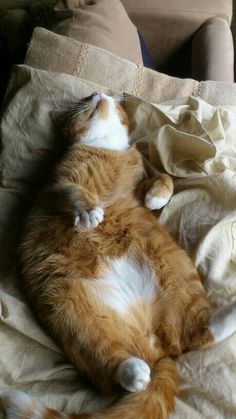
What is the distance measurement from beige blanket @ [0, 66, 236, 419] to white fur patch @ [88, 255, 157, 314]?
0.52ft

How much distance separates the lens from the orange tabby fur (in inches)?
40.0

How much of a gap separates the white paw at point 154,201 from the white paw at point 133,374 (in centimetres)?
48

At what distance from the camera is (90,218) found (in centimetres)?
113

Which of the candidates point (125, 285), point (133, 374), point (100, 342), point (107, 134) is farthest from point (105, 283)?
point (107, 134)

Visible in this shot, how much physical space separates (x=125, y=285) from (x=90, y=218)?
0.22 m

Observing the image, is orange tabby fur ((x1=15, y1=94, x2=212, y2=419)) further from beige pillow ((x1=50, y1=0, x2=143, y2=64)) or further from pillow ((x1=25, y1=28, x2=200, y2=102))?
beige pillow ((x1=50, y1=0, x2=143, y2=64))

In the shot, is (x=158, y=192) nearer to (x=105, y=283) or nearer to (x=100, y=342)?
(x=105, y=283)

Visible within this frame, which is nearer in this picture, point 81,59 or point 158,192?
point 158,192

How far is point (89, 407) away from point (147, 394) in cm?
14

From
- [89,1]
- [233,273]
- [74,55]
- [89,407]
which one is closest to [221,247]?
[233,273]

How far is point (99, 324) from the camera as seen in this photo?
107cm

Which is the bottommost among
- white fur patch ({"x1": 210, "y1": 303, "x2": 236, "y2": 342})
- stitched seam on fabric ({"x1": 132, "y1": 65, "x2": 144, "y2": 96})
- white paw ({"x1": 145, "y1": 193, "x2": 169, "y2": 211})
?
white fur patch ({"x1": 210, "y1": 303, "x2": 236, "y2": 342})

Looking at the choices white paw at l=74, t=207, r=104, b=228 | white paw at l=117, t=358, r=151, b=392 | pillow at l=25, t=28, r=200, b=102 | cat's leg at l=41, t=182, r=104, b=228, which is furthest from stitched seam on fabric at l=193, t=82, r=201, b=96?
white paw at l=117, t=358, r=151, b=392

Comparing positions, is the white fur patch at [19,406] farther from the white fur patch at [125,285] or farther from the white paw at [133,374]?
the white fur patch at [125,285]
